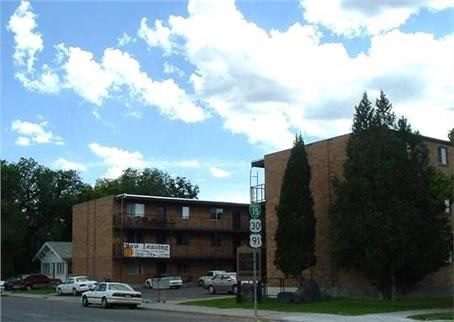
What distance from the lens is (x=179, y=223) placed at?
61594 millimetres

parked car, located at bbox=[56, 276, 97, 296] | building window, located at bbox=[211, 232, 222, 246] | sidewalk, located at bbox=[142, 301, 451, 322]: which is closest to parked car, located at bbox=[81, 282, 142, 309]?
sidewalk, located at bbox=[142, 301, 451, 322]

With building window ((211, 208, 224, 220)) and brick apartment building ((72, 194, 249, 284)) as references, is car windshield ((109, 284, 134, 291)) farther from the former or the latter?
building window ((211, 208, 224, 220))

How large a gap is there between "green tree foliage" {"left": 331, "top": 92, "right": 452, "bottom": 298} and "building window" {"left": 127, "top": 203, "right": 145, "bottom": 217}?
28.4 m

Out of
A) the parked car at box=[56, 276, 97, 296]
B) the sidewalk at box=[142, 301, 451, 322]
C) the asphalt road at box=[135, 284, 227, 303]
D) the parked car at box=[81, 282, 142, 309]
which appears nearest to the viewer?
the sidewalk at box=[142, 301, 451, 322]

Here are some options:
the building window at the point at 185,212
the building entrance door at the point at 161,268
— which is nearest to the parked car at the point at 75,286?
the building entrance door at the point at 161,268

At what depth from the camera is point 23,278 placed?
6412cm

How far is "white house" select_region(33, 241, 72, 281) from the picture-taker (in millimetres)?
71363

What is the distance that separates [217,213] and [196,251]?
4.51 meters

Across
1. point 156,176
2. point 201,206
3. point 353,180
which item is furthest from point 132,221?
point 156,176

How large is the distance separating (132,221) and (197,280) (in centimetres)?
877

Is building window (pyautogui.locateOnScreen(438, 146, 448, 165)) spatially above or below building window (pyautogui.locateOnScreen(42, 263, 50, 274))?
above

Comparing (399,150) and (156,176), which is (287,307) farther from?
(156,176)

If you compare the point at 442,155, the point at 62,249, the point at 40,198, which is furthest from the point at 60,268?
the point at 442,155

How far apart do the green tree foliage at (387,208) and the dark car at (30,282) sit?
38502mm
